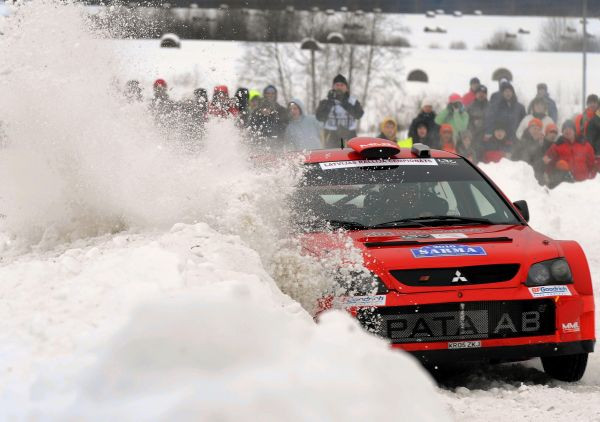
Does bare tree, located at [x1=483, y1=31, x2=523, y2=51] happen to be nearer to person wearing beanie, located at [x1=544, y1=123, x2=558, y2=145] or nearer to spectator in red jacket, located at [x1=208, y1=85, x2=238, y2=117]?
person wearing beanie, located at [x1=544, y1=123, x2=558, y2=145]

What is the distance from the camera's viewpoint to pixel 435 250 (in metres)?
6.12

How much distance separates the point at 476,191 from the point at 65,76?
312cm

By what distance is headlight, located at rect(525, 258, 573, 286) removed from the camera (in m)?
6.16

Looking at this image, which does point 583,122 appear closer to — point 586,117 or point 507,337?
point 586,117

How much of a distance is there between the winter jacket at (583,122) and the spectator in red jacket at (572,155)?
1.93ft

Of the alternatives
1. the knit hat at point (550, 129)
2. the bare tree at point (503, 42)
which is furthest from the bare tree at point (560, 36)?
the knit hat at point (550, 129)

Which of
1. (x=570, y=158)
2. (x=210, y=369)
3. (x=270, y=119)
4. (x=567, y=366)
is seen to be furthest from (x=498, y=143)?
(x=210, y=369)

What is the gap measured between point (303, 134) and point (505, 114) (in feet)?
15.6

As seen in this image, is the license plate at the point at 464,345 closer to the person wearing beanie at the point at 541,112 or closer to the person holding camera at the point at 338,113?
the person holding camera at the point at 338,113

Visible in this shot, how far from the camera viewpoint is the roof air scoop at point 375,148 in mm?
7535

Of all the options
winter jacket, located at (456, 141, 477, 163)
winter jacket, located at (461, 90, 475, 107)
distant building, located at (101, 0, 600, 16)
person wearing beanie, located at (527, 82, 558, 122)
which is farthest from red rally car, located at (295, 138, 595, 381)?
distant building, located at (101, 0, 600, 16)

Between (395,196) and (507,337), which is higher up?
(395,196)

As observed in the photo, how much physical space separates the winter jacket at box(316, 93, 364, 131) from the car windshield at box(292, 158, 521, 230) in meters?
8.55

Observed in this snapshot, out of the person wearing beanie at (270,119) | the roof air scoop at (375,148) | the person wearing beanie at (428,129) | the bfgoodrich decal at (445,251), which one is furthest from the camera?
the person wearing beanie at (428,129)
